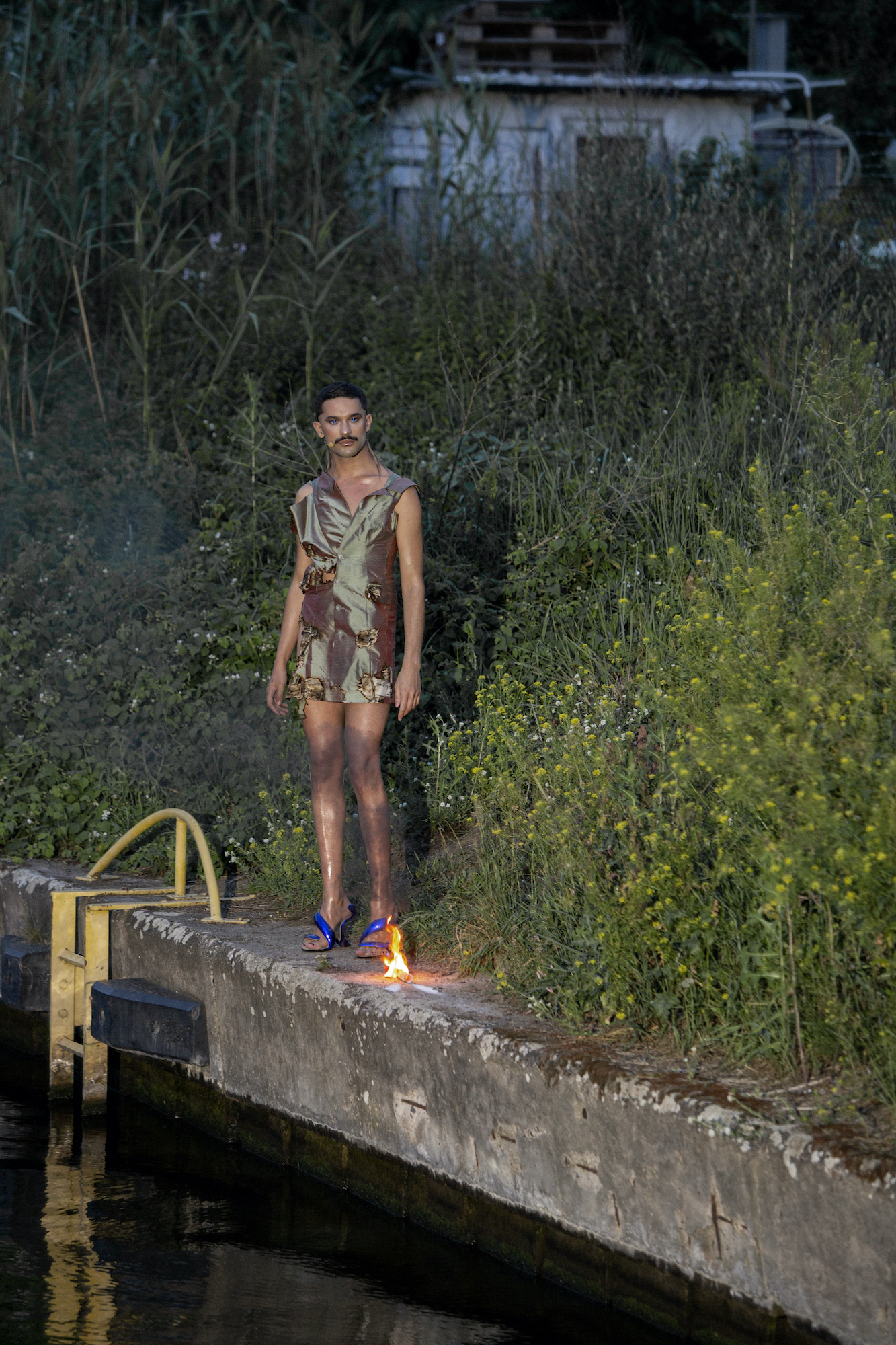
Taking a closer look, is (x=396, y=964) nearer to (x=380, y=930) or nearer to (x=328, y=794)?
(x=380, y=930)

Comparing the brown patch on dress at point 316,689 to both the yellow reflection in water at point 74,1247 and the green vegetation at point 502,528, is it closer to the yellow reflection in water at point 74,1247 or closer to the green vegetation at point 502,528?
the green vegetation at point 502,528

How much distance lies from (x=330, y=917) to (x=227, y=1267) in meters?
1.14

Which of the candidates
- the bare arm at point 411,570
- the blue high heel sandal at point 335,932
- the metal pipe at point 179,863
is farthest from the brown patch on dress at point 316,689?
the metal pipe at point 179,863

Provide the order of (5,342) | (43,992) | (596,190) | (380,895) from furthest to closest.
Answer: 1. (596,190)
2. (5,342)
3. (43,992)
4. (380,895)

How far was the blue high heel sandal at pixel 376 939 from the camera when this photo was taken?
4.42 meters

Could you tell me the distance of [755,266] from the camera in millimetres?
8695

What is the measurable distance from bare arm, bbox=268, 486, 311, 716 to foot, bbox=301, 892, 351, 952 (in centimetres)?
69

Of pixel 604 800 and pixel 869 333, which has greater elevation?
pixel 869 333

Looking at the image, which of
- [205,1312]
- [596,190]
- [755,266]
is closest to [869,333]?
[755,266]

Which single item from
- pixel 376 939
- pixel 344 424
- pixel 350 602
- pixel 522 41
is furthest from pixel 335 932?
pixel 522 41

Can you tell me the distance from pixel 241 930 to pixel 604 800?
1479 millimetres

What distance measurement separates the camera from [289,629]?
187 inches

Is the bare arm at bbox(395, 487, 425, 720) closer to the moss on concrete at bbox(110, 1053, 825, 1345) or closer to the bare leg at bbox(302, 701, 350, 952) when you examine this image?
the bare leg at bbox(302, 701, 350, 952)

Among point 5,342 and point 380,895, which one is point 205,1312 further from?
point 5,342
